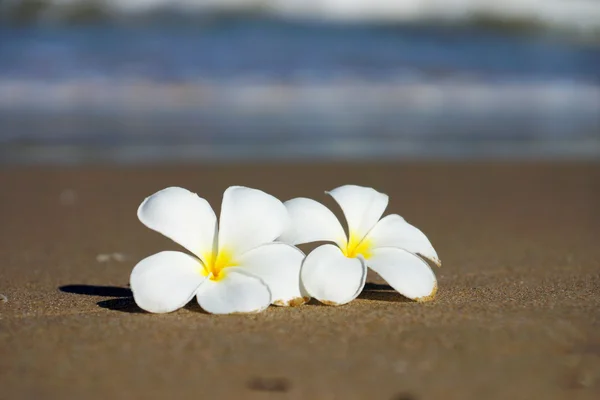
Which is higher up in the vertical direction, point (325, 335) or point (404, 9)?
point (404, 9)

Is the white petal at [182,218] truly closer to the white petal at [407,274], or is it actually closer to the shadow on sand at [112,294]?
the shadow on sand at [112,294]

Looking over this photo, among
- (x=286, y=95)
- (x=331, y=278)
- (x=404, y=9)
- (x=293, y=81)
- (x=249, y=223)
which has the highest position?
(x=404, y=9)

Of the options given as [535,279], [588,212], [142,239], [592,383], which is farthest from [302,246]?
[592,383]

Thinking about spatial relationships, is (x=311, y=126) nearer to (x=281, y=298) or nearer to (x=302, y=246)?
(x=302, y=246)

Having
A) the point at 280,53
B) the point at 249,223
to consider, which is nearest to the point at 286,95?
the point at 280,53

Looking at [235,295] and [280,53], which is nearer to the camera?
[235,295]

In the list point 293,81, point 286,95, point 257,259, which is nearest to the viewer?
point 257,259

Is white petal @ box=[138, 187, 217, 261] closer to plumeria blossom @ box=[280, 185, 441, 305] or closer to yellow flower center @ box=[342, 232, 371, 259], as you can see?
plumeria blossom @ box=[280, 185, 441, 305]

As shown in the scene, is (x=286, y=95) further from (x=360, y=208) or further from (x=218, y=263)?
(x=218, y=263)
